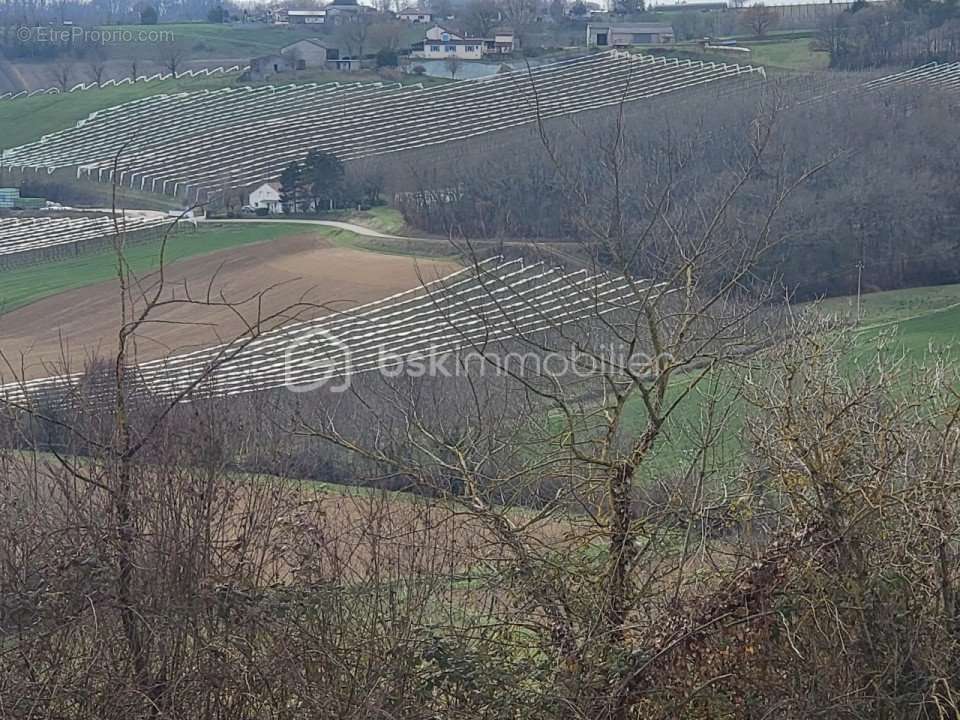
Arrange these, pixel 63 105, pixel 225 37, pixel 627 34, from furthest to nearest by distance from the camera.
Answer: pixel 225 37 → pixel 627 34 → pixel 63 105

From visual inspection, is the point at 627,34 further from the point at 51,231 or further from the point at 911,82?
the point at 51,231

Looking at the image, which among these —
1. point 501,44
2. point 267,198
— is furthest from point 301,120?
point 501,44

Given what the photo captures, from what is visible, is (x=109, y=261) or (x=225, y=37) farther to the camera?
(x=225, y=37)

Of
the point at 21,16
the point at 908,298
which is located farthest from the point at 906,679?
the point at 21,16

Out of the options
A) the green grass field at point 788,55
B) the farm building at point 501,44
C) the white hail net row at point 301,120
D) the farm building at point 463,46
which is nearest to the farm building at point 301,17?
the farm building at point 501,44

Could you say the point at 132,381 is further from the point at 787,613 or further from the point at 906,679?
the point at 906,679

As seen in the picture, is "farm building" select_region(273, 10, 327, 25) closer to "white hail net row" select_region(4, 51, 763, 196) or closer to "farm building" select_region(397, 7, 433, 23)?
"farm building" select_region(397, 7, 433, 23)
